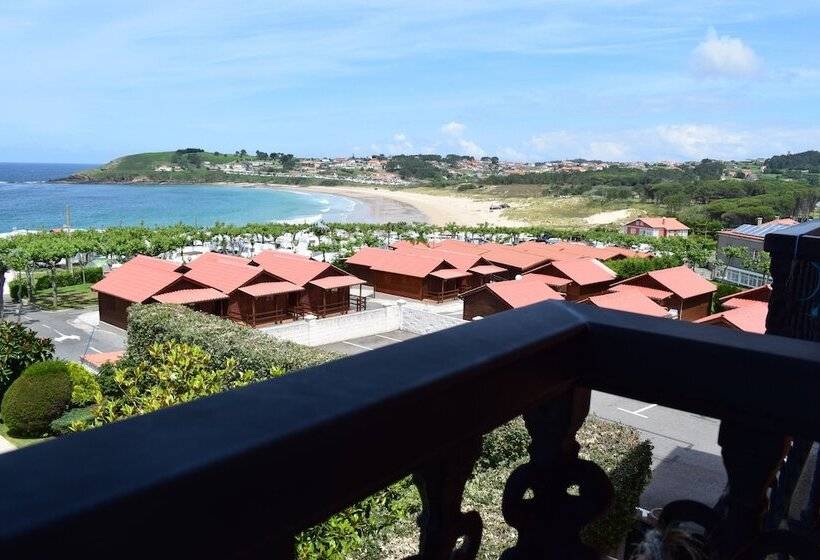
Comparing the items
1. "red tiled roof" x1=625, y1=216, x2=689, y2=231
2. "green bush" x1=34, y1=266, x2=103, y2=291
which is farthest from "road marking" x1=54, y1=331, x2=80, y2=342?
"red tiled roof" x1=625, y1=216, x2=689, y2=231

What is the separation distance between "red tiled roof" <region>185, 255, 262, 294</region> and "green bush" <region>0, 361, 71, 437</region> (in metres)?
10.4

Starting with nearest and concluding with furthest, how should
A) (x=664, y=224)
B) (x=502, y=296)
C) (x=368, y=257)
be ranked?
(x=502, y=296) < (x=368, y=257) < (x=664, y=224)

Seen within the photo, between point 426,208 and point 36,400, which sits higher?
point 36,400

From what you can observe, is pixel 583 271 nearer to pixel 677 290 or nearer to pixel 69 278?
pixel 677 290

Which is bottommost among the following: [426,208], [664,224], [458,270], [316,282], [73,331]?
[426,208]

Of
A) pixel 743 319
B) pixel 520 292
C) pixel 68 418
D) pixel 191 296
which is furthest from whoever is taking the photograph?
pixel 520 292

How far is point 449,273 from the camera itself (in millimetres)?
29984

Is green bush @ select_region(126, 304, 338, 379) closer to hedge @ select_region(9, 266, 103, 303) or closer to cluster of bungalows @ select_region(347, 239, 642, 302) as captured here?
cluster of bungalows @ select_region(347, 239, 642, 302)

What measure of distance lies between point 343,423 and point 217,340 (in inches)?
463

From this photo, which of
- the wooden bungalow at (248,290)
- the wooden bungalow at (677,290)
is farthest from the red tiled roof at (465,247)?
the wooden bungalow at (248,290)

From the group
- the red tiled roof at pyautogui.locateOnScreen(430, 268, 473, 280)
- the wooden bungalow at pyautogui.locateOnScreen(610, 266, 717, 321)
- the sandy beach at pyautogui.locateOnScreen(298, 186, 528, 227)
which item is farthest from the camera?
the sandy beach at pyautogui.locateOnScreen(298, 186, 528, 227)

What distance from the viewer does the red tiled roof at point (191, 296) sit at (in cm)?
2277

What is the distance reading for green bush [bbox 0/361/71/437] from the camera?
13.5m

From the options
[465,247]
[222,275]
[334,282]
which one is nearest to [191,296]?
[222,275]
